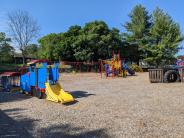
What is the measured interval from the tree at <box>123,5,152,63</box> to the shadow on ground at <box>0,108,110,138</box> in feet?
139

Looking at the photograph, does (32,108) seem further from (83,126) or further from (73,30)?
(73,30)

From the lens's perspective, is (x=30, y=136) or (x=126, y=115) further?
(x=126, y=115)

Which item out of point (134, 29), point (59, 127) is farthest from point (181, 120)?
point (134, 29)

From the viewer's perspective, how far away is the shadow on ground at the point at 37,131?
298 inches

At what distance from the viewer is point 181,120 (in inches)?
342

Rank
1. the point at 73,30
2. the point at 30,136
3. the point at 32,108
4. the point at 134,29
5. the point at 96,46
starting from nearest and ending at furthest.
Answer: the point at 30,136, the point at 32,108, the point at 96,46, the point at 73,30, the point at 134,29

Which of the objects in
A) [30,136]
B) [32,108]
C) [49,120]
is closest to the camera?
[30,136]

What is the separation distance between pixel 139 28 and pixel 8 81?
3550 cm

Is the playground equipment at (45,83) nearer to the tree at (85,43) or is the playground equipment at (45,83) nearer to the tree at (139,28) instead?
the tree at (85,43)

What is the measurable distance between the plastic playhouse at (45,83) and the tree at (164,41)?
34649 millimetres

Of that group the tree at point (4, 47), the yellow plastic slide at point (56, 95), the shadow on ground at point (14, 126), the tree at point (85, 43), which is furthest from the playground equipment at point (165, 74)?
the tree at point (4, 47)

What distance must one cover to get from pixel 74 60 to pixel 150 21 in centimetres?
1631

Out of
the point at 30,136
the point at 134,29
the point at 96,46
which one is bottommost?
the point at 30,136

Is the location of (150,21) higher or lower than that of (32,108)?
higher
